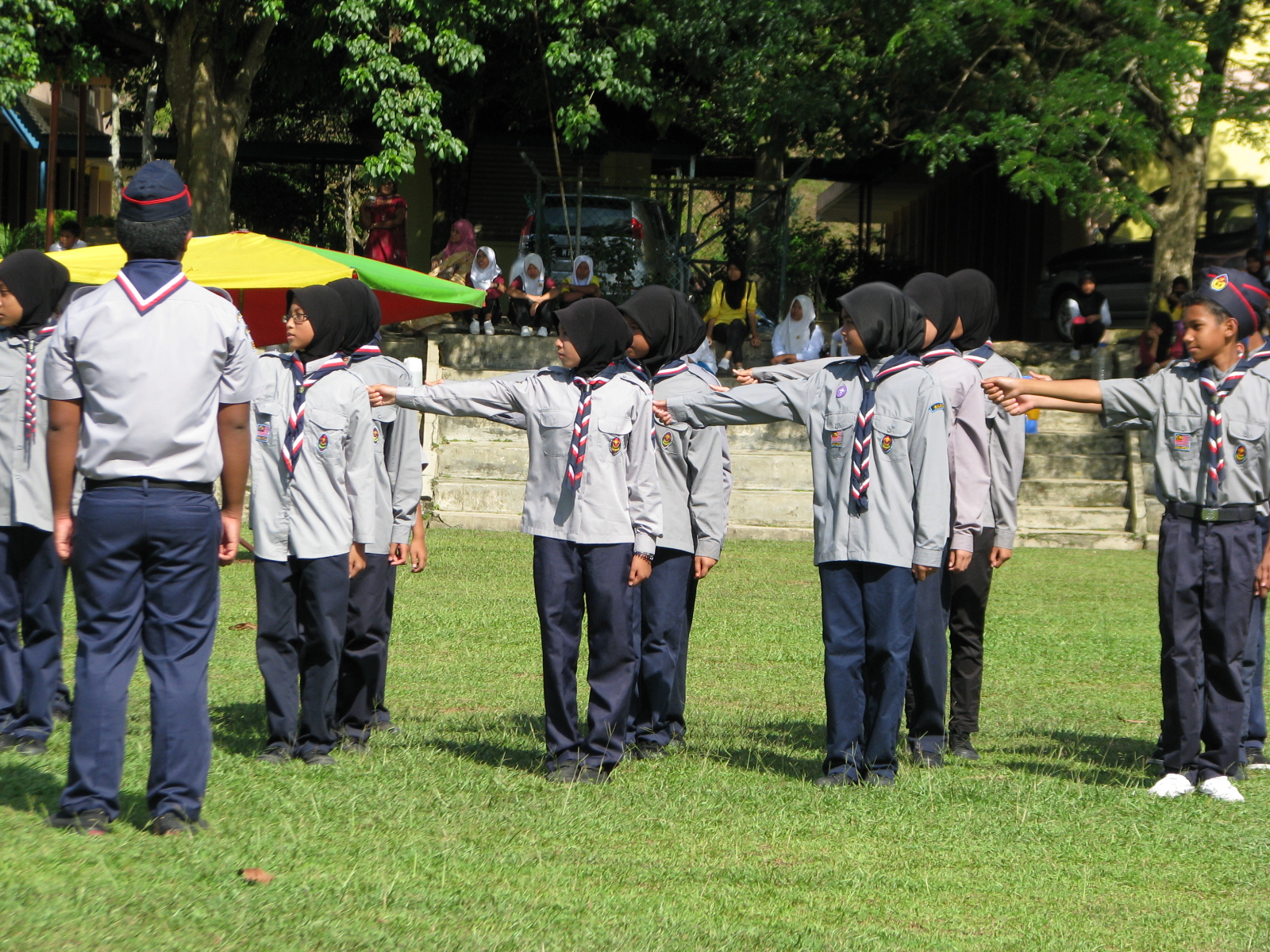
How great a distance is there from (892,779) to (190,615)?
3.01 meters

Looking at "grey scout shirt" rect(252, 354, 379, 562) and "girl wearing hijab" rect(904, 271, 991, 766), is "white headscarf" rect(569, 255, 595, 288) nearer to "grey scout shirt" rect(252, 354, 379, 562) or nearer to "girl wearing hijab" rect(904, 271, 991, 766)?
"girl wearing hijab" rect(904, 271, 991, 766)

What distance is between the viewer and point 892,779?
19.9 feet

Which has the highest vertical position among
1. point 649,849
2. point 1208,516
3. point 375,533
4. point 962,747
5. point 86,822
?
point 1208,516

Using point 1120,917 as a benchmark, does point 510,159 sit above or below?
above

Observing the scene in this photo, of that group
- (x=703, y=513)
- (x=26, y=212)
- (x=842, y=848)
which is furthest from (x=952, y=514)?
(x=26, y=212)

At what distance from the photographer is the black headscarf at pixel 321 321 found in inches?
243

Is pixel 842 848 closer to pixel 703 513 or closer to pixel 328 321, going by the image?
pixel 703 513

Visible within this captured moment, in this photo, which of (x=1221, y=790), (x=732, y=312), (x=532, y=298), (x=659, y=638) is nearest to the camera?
(x=1221, y=790)

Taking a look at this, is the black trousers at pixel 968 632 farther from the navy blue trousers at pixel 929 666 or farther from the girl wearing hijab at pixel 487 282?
the girl wearing hijab at pixel 487 282

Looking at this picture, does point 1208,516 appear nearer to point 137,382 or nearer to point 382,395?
point 382,395

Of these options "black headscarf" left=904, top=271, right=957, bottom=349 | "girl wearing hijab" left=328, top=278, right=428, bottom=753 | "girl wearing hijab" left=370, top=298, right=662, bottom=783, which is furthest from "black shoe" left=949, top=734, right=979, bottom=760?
"girl wearing hijab" left=328, top=278, right=428, bottom=753

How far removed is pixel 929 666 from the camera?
259 inches

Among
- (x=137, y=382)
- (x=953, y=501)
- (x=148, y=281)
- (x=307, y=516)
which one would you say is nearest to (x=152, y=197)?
(x=148, y=281)

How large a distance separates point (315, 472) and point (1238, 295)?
4046 mm
